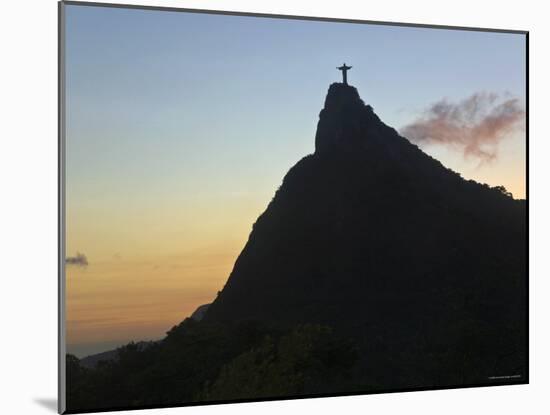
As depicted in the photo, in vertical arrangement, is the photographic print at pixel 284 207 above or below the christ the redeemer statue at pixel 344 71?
below

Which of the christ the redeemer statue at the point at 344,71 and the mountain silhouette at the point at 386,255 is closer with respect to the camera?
the mountain silhouette at the point at 386,255

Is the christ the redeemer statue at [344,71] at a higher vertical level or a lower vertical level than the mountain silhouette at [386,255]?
higher

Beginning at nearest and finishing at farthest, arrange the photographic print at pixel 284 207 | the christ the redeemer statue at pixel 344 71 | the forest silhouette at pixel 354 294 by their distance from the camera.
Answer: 1. the photographic print at pixel 284 207
2. the forest silhouette at pixel 354 294
3. the christ the redeemer statue at pixel 344 71

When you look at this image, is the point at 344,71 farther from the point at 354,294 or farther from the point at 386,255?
the point at 354,294

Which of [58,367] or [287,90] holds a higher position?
[287,90]

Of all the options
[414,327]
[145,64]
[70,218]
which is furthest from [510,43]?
[70,218]

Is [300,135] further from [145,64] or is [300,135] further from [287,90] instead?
[145,64]

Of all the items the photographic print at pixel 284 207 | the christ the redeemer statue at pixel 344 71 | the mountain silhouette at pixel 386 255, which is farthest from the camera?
the christ the redeemer statue at pixel 344 71
